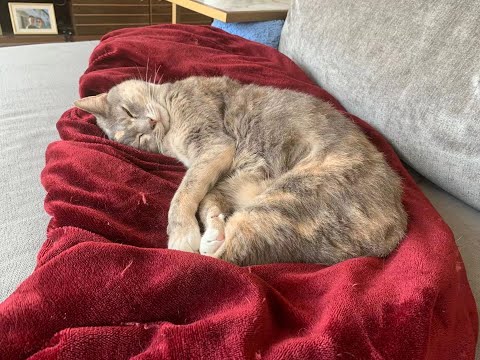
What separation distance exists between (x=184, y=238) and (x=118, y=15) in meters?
4.78

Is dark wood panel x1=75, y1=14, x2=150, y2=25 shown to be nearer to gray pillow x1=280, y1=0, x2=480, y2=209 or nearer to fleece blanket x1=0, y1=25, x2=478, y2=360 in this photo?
gray pillow x1=280, y1=0, x2=480, y2=209

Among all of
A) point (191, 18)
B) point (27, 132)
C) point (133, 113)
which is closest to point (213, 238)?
point (133, 113)

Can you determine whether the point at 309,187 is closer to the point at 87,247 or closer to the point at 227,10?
the point at 87,247

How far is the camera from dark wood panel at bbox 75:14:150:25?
16.1 ft

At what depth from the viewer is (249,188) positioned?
4.51ft

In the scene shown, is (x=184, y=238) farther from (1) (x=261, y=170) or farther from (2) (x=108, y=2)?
(2) (x=108, y=2)

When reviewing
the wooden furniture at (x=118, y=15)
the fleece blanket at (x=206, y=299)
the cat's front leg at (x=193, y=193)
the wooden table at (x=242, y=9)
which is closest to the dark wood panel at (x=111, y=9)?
the wooden furniture at (x=118, y=15)

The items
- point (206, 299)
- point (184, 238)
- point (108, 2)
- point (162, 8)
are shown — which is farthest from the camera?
point (162, 8)

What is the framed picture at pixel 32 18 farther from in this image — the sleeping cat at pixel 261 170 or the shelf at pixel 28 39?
the sleeping cat at pixel 261 170

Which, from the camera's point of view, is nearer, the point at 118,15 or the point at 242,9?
the point at 242,9

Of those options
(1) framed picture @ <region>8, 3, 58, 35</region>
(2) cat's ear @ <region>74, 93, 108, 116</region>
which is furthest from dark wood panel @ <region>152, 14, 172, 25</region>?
(2) cat's ear @ <region>74, 93, 108, 116</region>

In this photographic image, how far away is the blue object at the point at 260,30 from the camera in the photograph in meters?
2.39

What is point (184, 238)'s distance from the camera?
3.74 feet

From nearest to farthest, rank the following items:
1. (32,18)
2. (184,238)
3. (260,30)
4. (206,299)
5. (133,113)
Result: (206,299) → (184,238) → (133,113) → (260,30) → (32,18)
